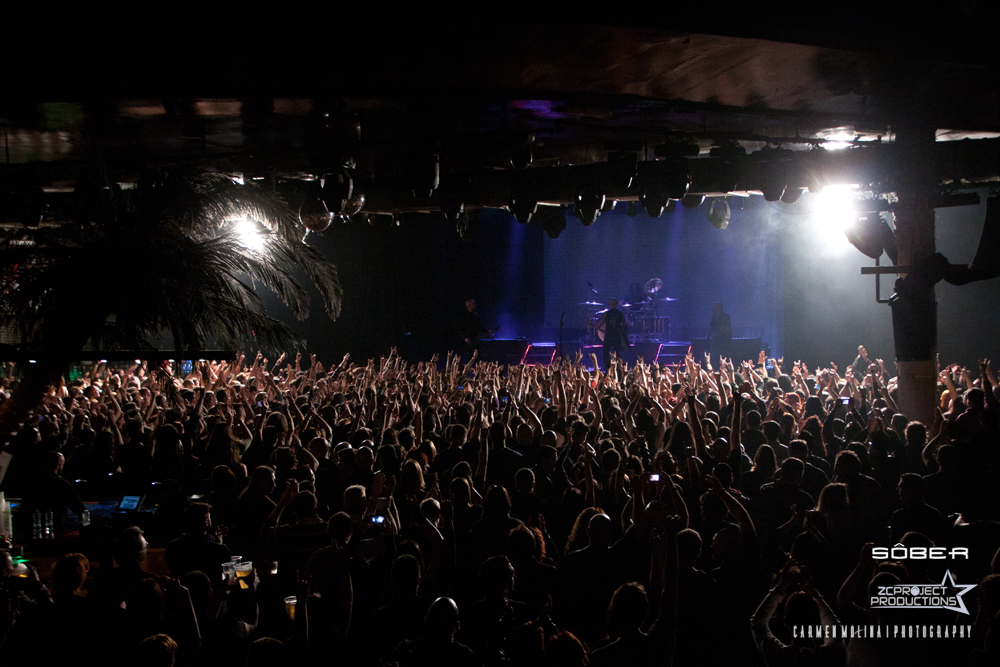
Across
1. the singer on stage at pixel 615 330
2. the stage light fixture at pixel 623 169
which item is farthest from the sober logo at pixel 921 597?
the singer on stage at pixel 615 330

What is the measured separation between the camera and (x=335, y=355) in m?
15.7

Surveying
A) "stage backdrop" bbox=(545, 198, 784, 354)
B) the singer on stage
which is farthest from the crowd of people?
"stage backdrop" bbox=(545, 198, 784, 354)

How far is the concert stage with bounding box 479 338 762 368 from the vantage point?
46.9 ft

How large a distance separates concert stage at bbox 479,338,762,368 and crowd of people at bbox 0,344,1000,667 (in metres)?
7.49

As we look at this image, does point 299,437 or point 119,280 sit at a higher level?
point 119,280

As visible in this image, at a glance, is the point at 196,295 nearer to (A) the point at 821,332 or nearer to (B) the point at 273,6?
(B) the point at 273,6

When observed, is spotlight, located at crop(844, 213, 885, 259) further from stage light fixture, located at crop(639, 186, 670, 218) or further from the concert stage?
the concert stage

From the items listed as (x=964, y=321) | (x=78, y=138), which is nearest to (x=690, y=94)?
(x=78, y=138)

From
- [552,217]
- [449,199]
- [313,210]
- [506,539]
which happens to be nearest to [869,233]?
[552,217]

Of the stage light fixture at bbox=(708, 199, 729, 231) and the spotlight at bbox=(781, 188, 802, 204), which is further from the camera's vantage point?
the stage light fixture at bbox=(708, 199, 729, 231)

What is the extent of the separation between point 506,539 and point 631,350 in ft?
38.0

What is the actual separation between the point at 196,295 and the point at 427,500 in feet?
6.80

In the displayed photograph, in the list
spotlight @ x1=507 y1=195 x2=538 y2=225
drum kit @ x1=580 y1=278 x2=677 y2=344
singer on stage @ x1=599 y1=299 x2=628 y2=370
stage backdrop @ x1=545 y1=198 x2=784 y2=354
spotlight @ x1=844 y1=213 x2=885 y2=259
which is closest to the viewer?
spotlight @ x1=507 y1=195 x2=538 y2=225

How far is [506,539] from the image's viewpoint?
371cm
